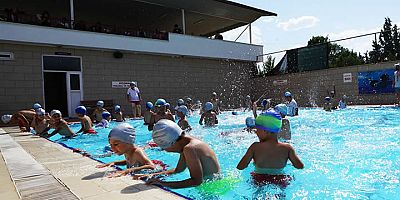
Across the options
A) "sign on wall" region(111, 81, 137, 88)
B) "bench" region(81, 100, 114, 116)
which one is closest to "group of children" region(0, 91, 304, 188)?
"bench" region(81, 100, 114, 116)

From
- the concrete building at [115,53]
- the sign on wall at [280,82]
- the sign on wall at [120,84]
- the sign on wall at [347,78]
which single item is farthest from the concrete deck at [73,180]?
the sign on wall at [280,82]

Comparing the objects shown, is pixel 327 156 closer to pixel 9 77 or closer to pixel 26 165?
pixel 26 165

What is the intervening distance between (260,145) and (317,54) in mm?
17389

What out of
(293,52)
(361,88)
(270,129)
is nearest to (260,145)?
(270,129)

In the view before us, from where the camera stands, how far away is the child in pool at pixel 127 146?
10.9 feet

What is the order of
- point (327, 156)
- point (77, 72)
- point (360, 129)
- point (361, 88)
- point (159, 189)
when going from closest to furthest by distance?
point (159, 189)
point (327, 156)
point (360, 129)
point (77, 72)
point (361, 88)

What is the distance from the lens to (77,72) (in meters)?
14.8

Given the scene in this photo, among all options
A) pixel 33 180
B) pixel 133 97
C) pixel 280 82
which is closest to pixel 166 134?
pixel 33 180

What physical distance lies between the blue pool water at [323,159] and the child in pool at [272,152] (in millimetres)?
142

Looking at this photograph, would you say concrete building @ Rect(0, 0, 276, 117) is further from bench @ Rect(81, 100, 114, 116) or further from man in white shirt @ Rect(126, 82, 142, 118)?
man in white shirt @ Rect(126, 82, 142, 118)

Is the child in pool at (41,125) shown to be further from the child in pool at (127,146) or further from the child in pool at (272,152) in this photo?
the child in pool at (272,152)

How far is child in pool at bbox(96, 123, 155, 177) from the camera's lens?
3.34 meters

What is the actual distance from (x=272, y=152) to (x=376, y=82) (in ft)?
49.4

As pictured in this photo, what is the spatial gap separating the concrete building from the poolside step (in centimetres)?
1002
